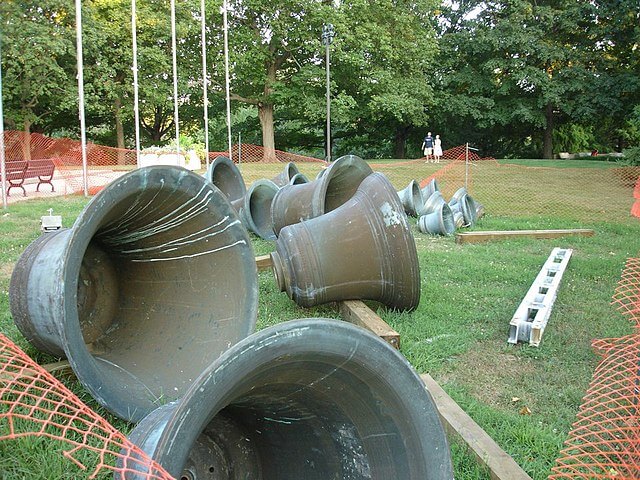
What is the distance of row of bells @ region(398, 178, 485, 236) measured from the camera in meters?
8.37

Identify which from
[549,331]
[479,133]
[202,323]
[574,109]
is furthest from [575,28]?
[202,323]

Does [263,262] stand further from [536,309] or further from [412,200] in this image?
[412,200]

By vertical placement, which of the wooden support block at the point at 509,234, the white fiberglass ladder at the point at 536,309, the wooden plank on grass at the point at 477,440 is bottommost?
the wooden plank on grass at the point at 477,440

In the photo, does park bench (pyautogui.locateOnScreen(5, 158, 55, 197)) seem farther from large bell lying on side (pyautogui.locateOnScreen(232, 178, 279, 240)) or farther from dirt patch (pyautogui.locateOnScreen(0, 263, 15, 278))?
dirt patch (pyautogui.locateOnScreen(0, 263, 15, 278))

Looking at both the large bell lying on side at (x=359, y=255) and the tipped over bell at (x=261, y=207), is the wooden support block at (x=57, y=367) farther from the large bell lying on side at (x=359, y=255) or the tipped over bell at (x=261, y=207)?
the tipped over bell at (x=261, y=207)

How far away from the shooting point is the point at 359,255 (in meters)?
4.25

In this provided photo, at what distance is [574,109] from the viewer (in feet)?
83.9

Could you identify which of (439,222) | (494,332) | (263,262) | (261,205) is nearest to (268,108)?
(261,205)

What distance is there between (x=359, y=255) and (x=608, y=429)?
6.51ft

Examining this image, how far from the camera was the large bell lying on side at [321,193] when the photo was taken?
5.23m

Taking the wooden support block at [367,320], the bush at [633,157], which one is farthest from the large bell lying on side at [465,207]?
the bush at [633,157]

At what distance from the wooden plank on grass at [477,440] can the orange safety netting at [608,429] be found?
16 cm

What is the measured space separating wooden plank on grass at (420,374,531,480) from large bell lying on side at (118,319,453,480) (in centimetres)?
76

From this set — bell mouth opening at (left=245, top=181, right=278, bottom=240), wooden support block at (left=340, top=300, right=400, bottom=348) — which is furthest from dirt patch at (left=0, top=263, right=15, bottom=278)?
wooden support block at (left=340, top=300, right=400, bottom=348)
